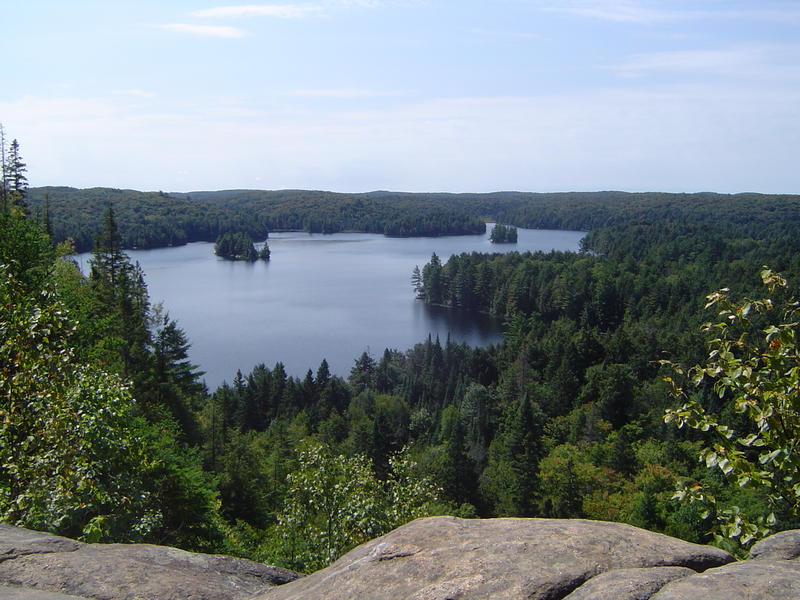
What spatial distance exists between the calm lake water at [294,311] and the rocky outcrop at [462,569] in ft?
199

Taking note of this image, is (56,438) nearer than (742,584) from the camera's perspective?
No

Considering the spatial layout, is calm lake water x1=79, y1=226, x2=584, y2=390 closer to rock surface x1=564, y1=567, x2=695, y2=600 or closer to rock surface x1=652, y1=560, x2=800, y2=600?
rock surface x1=564, y1=567, x2=695, y2=600

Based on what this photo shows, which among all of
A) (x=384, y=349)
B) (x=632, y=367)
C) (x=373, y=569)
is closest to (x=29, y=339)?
(x=373, y=569)

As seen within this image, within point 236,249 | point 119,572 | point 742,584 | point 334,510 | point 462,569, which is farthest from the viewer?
point 236,249

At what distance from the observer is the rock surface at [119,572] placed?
5.00 meters

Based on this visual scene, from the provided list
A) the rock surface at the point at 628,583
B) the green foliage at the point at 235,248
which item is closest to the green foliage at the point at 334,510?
the rock surface at the point at 628,583

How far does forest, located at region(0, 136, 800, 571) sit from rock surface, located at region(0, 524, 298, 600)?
271 cm

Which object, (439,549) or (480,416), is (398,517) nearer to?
(439,549)

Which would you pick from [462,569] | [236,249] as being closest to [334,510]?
[462,569]

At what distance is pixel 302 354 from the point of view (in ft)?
245

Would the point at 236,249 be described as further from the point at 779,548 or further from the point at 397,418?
the point at 779,548

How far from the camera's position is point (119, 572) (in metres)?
5.25

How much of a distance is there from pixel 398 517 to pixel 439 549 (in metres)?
9.47

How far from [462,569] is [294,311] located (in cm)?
9194
